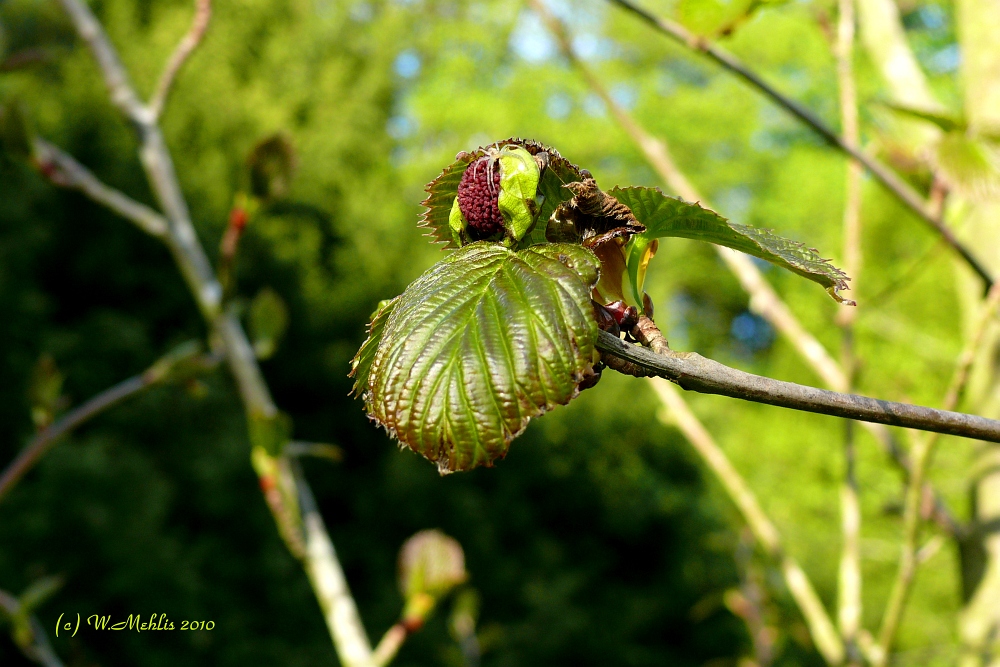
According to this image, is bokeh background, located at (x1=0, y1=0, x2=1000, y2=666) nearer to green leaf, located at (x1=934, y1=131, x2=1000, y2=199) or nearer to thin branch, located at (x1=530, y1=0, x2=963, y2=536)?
thin branch, located at (x1=530, y1=0, x2=963, y2=536)

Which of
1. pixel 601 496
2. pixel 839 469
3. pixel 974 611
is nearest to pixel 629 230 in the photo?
pixel 974 611

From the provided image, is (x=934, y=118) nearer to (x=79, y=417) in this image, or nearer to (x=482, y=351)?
(x=482, y=351)

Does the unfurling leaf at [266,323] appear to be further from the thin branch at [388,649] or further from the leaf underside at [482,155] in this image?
the leaf underside at [482,155]

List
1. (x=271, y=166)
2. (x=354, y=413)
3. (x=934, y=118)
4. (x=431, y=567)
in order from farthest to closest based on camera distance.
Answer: (x=354, y=413) → (x=431, y=567) → (x=271, y=166) → (x=934, y=118)

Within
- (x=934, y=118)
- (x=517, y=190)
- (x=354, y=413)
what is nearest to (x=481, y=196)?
(x=517, y=190)

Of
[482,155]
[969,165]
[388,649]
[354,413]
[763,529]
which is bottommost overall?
[354,413]

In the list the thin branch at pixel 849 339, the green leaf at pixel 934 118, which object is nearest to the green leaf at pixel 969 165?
the green leaf at pixel 934 118
